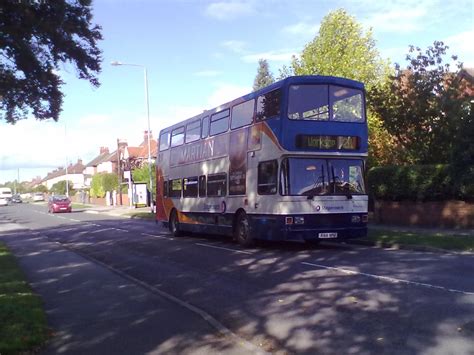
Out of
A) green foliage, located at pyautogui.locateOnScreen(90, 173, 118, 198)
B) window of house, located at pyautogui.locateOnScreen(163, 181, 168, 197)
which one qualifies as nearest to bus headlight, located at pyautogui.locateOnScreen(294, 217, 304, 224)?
window of house, located at pyautogui.locateOnScreen(163, 181, 168, 197)

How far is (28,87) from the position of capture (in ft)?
38.0

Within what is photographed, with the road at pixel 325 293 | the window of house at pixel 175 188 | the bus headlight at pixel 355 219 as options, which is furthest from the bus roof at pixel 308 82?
the window of house at pixel 175 188

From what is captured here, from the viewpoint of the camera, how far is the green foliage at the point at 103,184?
64.3m

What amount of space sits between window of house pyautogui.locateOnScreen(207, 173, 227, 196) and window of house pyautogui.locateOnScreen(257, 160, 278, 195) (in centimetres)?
232

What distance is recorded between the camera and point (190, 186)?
19797mm

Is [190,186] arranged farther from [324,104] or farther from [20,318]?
[20,318]

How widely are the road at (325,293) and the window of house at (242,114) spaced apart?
3.66m

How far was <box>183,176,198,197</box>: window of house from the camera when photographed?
19297 mm

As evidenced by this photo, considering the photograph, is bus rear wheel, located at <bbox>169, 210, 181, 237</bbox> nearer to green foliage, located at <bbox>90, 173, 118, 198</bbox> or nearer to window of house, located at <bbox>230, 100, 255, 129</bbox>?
window of house, located at <bbox>230, 100, 255, 129</bbox>

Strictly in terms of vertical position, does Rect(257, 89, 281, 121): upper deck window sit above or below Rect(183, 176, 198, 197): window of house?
above

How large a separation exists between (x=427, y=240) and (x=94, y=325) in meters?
10.6

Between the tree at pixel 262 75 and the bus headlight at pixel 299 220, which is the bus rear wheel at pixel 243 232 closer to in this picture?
the bus headlight at pixel 299 220

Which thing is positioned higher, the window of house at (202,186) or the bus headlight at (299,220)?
the window of house at (202,186)

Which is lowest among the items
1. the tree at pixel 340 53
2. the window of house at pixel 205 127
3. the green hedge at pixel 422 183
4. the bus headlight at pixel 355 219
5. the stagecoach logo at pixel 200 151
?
the bus headlight at pixel 355 219
